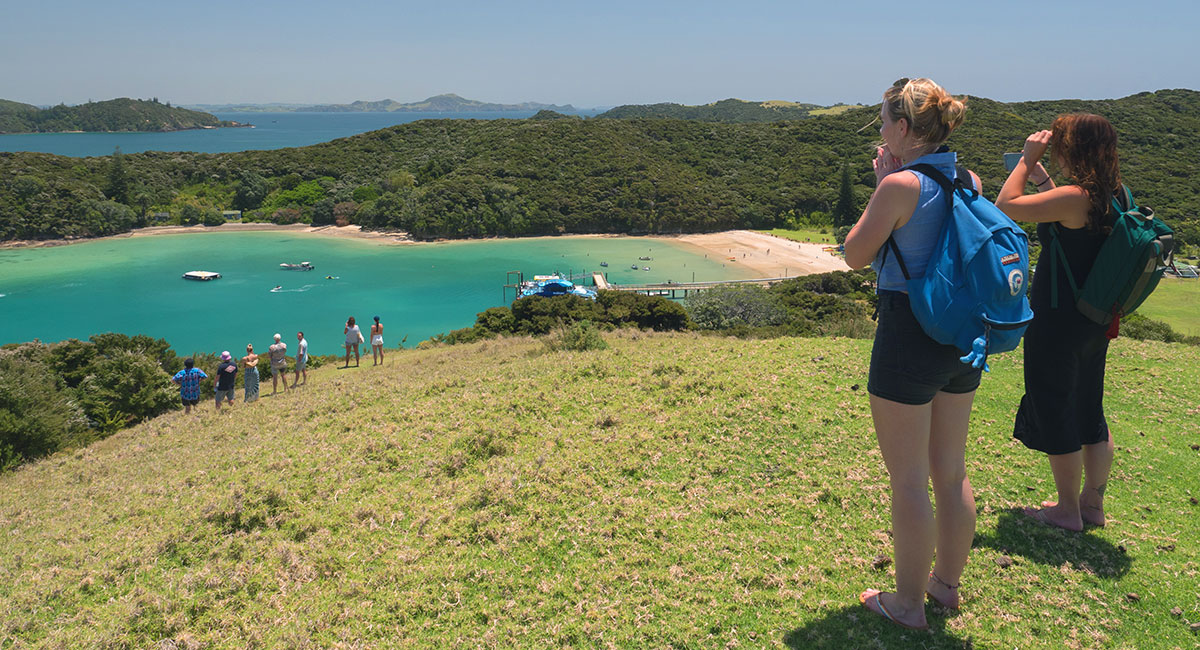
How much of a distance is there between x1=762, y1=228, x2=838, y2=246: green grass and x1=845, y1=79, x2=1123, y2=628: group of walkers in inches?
2182

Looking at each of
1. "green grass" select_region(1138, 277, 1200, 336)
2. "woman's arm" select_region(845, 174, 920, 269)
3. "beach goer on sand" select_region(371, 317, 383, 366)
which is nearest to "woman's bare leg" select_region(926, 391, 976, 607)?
"woman's arm" select_region(845, 174, 920, 269)

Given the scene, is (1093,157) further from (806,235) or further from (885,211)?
(806,235)

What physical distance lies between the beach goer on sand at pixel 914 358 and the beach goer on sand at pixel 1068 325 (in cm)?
81

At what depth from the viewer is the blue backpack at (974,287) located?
233cm

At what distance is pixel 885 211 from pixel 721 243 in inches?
2243

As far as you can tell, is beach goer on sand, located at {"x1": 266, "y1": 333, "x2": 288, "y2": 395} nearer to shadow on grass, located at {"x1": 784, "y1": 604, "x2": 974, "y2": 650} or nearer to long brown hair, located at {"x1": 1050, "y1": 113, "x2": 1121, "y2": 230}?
shadow on grass, located at {"x1": 784, "y1": 604, "x2": 974, "y2": 650}

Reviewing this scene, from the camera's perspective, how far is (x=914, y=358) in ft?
8.04

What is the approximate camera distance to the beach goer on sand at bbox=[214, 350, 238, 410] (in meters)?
11.2

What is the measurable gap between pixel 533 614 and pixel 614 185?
217 feet

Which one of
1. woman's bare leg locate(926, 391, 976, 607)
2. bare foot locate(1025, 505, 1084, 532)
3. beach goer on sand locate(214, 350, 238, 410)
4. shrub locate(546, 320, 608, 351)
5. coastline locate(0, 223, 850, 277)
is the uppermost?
woman's bare leg locate(926, 391, 976, 607)

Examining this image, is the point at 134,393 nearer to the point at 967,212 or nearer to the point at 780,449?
the point at 780,449

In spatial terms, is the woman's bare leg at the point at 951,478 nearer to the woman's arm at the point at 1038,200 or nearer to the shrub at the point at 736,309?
the woman's arm at the point at 1038,200

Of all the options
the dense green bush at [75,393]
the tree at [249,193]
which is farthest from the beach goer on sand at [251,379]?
the tree at [249,193]

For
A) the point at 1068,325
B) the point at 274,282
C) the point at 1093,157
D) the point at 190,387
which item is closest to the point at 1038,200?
the point at 1093,157
